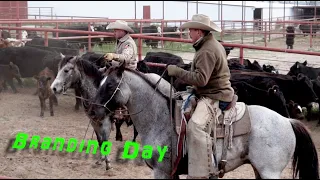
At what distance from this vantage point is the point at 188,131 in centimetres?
465

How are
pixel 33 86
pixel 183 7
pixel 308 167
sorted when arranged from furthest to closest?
pixel 183 7 < pixel 33 86 < pixel 308 167

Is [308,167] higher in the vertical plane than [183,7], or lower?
lower

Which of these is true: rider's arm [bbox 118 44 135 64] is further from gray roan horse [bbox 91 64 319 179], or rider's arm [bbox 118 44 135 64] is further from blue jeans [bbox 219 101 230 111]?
blue jeans [bbox 219 101 230 111]

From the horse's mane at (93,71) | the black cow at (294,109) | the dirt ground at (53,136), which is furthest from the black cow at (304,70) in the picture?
the horse's mane at (93,71)

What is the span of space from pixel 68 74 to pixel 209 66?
341 centimetres

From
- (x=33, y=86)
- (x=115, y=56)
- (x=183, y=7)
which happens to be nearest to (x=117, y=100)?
(x=115, y=56)

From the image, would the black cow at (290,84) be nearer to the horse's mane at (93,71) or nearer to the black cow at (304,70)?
the black cow at (304,70)

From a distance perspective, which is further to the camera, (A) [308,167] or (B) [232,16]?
(B) [232,16]

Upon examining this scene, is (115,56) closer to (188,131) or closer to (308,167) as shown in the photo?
(188,131)

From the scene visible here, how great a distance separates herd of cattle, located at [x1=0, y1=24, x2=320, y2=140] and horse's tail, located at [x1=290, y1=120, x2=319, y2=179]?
296 cm

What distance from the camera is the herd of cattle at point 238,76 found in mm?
8711

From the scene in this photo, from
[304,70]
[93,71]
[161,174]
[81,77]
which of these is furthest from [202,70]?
[304,70]

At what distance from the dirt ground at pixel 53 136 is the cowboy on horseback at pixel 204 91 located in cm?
212

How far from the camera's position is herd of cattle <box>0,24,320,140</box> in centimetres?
871
